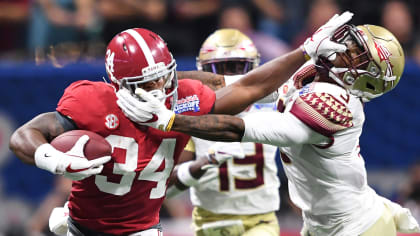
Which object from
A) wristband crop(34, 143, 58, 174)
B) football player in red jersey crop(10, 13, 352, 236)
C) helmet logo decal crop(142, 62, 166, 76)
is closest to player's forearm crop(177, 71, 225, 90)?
football player in red jersey crop(10, 13, 352, 236)

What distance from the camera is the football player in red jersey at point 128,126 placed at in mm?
2900

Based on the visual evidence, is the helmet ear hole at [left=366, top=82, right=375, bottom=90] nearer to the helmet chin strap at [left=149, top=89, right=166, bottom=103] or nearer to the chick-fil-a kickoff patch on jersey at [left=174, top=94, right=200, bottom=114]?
the chick-fil-a kickoff patch on jersey at [left=174, top=94, right=200, bottom=114]

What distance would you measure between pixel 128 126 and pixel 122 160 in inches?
5.9

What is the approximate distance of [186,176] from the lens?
3.98 m

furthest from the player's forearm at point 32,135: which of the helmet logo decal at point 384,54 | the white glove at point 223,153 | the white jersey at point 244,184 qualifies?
the helmet logo decal at point 384,54

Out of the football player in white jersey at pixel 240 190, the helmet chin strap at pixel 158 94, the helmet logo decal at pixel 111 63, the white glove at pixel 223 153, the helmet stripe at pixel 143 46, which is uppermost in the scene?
the helmet stripe at pixel 143 46

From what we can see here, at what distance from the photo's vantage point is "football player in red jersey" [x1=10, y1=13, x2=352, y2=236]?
2.90 metres

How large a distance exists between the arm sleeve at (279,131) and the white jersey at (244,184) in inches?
42.2

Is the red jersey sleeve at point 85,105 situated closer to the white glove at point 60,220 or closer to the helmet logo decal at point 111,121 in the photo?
the helmet logo decal at point 111,121

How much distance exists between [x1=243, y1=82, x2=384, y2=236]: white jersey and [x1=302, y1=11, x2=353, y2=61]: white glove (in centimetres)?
13

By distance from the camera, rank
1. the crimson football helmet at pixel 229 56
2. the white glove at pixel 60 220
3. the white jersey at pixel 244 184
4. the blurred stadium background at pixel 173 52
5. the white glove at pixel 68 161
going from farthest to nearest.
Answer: the blurred stadium background at pixel 173 52 → the crimson football helmet at pixel 229 56 → the white jersey at pixel 244 184 → the white glove at pixel 60 220 → the white glove at pixel 68 161

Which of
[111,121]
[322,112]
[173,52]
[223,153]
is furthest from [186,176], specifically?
[173,52]

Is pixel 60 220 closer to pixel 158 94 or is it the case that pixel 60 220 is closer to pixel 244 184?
pixel 158 94

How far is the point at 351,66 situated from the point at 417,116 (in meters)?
2.88
